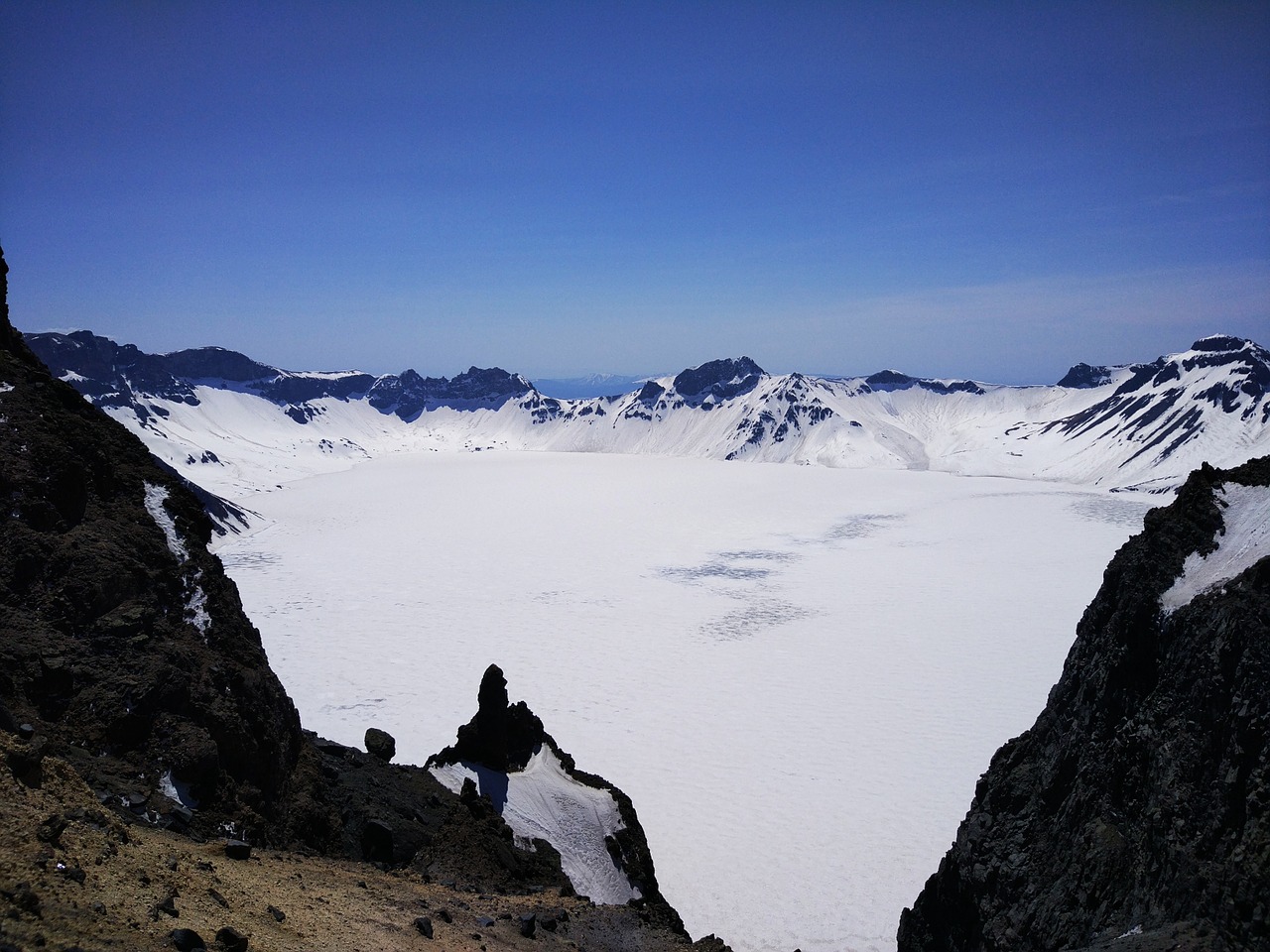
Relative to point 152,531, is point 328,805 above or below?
below

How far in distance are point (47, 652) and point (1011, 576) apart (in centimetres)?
5565

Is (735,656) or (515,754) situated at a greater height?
(515,754)

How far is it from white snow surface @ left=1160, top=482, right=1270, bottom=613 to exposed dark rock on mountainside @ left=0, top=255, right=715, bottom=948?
10.3m

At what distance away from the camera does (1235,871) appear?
837cm

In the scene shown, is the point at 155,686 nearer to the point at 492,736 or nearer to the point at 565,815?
the point at 492,736

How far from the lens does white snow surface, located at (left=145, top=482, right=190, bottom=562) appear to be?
50.9 feet

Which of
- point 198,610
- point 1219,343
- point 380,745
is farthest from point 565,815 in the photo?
point 1219,343

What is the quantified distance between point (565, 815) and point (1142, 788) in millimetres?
12907

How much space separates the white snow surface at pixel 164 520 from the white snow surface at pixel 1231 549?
1787cm

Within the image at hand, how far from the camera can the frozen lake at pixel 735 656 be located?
22.5 metres

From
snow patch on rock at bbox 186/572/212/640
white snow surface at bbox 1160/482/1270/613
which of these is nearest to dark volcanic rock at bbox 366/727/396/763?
snow patch on rock at bbox 186/572/212/640

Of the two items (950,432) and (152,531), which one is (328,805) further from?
(950,432)

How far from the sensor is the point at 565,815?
747 inches

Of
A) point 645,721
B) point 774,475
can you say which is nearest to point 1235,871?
point 645,721
